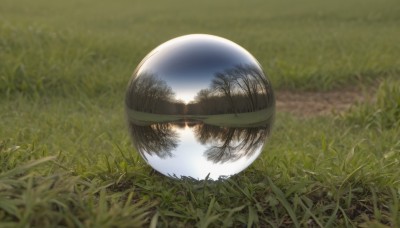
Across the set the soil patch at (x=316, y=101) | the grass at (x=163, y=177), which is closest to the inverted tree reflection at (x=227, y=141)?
the grass at (x=163, y=177)

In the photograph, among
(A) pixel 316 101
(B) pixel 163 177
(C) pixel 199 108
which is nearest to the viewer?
(C) pixel 199 108

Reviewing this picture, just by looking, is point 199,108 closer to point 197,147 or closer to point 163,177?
point 197,147

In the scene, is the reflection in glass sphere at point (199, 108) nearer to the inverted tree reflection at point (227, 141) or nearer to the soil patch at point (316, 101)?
the inverted tree reflection at point (227, 141)

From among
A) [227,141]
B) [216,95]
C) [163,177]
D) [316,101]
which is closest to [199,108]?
[216,95]

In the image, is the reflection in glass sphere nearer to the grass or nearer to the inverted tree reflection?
the inverted tree reflection

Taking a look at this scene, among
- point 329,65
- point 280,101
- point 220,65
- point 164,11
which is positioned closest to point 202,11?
point 164,11

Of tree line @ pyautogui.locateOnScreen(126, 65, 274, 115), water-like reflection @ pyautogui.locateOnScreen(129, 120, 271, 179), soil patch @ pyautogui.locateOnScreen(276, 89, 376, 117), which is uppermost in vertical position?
tree line @ pyautogui.locateOnScreen(126, 65, 274, 115)

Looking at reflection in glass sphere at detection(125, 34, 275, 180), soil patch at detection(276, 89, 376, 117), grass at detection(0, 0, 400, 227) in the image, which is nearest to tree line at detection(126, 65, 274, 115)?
reflection in glass sphere at detection(125, 34, 275, 180)
